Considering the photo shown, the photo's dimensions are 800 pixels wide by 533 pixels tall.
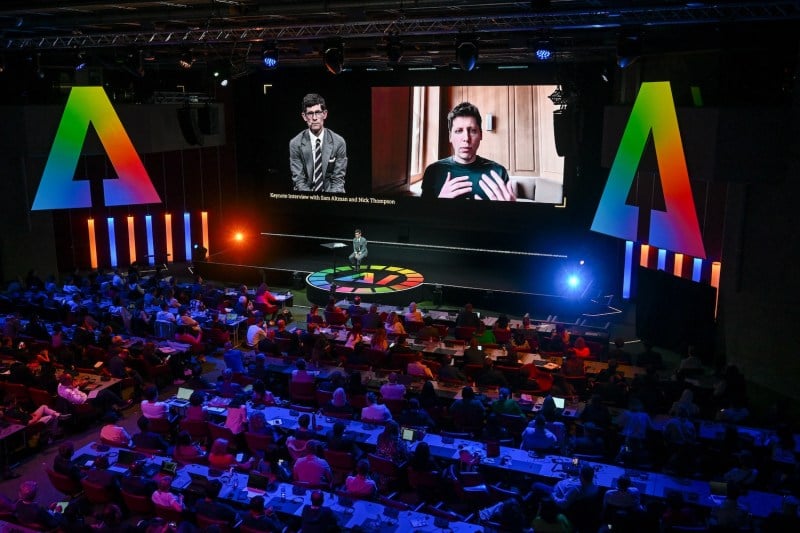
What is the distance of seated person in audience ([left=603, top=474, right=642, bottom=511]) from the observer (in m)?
7.39

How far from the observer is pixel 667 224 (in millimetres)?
12539

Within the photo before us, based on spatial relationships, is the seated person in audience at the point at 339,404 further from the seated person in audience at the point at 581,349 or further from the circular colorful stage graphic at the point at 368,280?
the circular colorful stage graphic at the point at 368,280

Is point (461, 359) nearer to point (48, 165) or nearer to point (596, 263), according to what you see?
point (596, 263)

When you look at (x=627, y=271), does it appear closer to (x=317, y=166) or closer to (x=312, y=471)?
(x=317, y=166)

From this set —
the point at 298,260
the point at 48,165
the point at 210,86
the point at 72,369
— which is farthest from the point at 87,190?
the point at 210,86

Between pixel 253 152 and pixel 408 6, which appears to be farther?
pixel 253 152

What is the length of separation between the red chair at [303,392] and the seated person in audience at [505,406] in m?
2.93

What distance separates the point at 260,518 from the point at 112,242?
16970 mm

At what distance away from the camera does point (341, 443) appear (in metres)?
8.64

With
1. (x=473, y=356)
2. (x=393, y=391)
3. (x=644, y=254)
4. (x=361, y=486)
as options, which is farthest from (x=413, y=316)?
(x=361, y=486)

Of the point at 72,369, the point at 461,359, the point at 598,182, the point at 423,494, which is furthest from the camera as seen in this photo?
the point at 598,182

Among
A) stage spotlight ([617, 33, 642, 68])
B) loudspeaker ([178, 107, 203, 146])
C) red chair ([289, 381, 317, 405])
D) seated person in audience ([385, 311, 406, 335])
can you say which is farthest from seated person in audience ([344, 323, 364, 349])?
loudspeaker ([178, 107, 203, 146])

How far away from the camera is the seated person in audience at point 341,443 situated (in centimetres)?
863

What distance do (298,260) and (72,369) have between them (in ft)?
32.8
